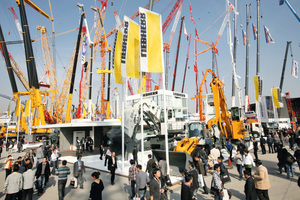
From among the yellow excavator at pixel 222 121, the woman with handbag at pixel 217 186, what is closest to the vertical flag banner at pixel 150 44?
the woman with handbag at pixel 217 186

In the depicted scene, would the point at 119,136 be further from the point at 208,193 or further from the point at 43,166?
the point at 208,193

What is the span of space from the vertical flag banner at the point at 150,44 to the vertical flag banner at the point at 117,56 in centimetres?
259

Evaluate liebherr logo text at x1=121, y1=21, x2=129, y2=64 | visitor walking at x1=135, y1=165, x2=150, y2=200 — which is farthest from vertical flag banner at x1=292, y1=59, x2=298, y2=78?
visitor walking at x1=135, y1=165, x2=150, y2=200

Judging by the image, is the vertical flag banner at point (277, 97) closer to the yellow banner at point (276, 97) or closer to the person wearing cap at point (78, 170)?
the yellow banner at point (276, 97)

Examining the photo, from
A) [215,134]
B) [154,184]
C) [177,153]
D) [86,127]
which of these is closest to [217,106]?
[215,134]

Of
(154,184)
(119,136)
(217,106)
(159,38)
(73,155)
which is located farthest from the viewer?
(73,155)

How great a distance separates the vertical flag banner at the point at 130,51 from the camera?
11.0 m

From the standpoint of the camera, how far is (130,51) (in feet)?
36.2

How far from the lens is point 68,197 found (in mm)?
8008

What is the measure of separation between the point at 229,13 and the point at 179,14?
12.1m

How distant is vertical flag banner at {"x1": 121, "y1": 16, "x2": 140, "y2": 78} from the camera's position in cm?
1096

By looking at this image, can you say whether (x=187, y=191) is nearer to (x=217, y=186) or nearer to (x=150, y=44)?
(x=217, y=186)

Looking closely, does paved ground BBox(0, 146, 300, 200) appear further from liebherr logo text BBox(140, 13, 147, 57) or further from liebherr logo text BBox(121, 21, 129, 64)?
liebherr logo text BBox(121, 21, 129, 64)

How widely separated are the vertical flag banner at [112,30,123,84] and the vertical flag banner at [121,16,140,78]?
1.84 ft
